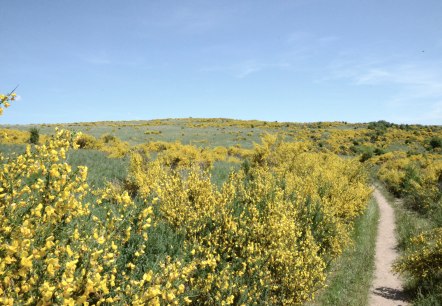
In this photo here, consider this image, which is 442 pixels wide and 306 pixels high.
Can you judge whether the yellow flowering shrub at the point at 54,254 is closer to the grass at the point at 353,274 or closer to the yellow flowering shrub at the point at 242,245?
the yellow flowering shrub at the point at 242,245

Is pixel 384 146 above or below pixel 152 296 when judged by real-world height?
above

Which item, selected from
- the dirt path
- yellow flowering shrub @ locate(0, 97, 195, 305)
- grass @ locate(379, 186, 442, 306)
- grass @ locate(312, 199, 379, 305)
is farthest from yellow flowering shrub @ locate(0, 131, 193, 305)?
the dirt path

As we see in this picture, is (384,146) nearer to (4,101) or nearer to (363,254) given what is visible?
(363,254)

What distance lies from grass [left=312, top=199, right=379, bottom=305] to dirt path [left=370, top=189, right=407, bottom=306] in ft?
0.72

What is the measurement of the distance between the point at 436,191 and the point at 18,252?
20.9m

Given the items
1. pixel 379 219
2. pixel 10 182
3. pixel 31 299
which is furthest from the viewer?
pixel 379 219

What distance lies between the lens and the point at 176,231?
723 cm

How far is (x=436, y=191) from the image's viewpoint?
59.6 feet

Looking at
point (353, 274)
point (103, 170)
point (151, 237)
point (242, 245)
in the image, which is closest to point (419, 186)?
point (353, 274)

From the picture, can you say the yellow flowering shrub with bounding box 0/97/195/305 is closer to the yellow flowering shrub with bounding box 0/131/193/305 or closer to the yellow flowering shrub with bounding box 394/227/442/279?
the yellow flowering shrub with bounding box 0/131/193/305

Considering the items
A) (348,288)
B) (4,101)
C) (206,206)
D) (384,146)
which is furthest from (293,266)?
(384,146)

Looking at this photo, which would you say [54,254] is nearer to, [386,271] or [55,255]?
[55,255]

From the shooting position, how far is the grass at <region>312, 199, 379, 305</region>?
8.53 m

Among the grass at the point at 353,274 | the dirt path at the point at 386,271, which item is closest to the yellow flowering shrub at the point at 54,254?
the grass at the point at 353,274
